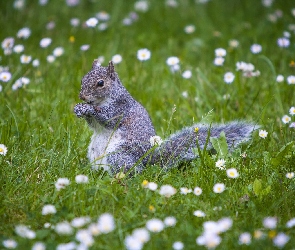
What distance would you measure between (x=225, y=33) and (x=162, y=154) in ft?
10.1

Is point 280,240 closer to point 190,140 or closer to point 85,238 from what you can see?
point 85,238

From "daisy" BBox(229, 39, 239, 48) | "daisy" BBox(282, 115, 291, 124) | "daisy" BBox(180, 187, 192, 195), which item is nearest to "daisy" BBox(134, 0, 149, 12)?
"daisy" BBox(229, 39, 239, 48)

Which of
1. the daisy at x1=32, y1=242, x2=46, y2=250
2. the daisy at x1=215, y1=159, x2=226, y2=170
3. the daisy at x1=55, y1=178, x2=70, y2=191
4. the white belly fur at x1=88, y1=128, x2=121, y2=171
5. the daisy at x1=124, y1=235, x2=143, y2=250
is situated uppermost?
the daisy at x1=32, y1=242, x2=46, y2=250

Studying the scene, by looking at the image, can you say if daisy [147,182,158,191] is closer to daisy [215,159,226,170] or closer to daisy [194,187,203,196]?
daisy [194,187,203,196]

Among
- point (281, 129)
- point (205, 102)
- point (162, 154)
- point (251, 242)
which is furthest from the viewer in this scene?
point (205, 102)

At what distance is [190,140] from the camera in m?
3.57

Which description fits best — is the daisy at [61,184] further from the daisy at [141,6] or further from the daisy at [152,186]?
the daisy at [141,6]

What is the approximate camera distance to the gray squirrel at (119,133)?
11.2 ft

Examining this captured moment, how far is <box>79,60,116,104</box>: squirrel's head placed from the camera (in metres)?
3.43

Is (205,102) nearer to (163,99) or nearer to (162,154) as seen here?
(163,99)

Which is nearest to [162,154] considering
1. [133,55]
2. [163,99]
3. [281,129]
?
[281,129]

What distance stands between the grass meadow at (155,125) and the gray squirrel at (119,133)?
0.34 ft

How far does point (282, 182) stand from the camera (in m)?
3.23

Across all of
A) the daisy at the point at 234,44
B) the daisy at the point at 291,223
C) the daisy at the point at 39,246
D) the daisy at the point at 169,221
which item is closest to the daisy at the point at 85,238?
the daisy at the point at 39,246
